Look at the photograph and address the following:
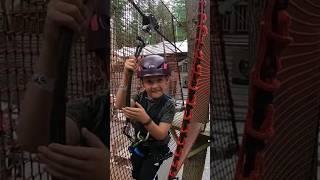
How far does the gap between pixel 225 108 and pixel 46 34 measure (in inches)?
16.6

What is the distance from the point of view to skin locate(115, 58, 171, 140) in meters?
1.66

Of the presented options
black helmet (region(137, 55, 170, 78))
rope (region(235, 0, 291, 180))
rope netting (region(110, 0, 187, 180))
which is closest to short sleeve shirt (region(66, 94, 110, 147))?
rope (region(235, 0, 291, 180))

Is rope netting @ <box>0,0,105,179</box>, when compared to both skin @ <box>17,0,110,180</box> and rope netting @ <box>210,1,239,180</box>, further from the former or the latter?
rope netting @ <box>210,1,239,180</box>

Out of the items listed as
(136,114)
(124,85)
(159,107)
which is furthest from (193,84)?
(124,85)

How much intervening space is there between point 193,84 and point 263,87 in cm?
147

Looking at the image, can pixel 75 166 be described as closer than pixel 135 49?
Yes

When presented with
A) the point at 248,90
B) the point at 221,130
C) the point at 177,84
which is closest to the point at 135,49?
the point at 177,84

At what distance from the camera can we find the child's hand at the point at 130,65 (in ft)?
5.37

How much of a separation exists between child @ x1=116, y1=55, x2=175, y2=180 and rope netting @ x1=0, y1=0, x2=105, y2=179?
1229mm

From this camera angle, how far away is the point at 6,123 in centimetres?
55

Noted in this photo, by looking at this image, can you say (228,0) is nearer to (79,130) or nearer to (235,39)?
(235,39)

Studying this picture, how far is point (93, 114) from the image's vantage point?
1.88 feet

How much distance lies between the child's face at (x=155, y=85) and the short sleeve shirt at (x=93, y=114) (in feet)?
4.45

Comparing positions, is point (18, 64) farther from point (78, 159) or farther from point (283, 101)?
point (283, 101)
